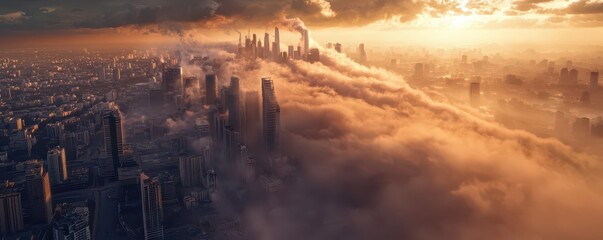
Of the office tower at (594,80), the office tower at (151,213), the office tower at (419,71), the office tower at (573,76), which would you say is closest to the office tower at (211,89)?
the office tower at (419,71)

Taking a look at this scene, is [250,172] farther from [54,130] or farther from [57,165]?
[54,130]

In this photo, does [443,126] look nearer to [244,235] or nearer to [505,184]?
[505,184]

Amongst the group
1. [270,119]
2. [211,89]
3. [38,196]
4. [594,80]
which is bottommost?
[38,196]

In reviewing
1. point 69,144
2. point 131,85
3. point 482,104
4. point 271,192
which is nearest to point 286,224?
point 271,192

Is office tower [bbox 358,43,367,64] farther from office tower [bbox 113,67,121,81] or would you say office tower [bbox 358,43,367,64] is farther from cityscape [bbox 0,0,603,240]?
office tower [bbox 113,67,121,81]

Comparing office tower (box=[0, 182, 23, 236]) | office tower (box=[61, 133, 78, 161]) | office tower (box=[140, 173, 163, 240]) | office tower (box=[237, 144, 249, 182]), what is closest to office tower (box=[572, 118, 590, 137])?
office tower (box=[237, 144, 249, 182])

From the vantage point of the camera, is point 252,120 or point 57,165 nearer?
point 57,165

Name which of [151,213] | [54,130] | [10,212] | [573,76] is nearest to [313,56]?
[573,76]

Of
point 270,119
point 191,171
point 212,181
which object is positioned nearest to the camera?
point 212,181
